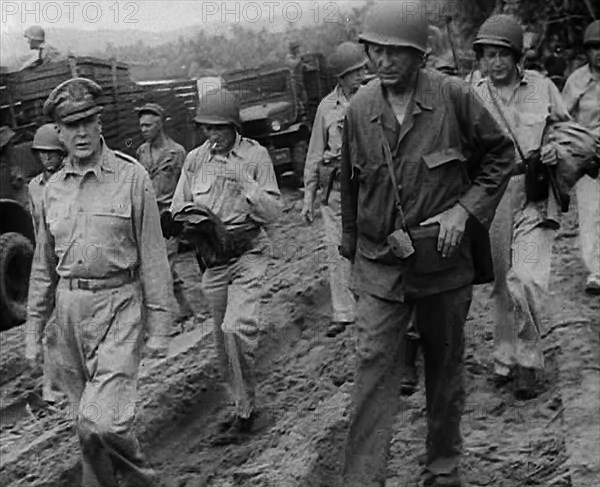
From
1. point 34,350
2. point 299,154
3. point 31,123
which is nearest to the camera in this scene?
point 34,350

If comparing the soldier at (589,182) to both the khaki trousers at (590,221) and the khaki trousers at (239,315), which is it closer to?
the khaki trousers at (590,221)

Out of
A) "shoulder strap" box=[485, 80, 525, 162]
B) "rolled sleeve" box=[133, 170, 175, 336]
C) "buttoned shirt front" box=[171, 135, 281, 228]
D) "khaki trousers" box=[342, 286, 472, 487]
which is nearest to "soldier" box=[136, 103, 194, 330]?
"buttoned shirt front" box=[171, 135, 281, 228]

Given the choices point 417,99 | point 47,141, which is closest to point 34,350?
point 417,99

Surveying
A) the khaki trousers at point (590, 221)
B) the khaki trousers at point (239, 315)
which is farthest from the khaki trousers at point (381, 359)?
the khaki trousers at point (590, 221)

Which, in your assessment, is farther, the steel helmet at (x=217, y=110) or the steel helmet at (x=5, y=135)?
the steel helmet at (x=5, y=135)

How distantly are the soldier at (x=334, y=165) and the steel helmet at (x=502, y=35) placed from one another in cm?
200

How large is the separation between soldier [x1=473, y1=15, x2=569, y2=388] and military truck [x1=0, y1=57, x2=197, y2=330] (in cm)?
533

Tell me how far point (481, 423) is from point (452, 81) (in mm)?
2252

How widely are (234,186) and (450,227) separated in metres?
2.49

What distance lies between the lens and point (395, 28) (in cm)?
513

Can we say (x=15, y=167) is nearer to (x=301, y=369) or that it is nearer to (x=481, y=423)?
(x=301, y=369)

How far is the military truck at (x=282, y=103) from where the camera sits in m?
15.1

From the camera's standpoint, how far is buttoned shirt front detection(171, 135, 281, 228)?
7.34m

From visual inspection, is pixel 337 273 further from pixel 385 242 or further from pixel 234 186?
pixel 385 242
